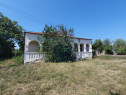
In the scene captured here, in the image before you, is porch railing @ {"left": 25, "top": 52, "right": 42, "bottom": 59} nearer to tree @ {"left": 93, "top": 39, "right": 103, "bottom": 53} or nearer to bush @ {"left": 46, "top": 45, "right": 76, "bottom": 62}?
bush @ {"left": 46, "top": 45, "right": 76, "bottom": 62}

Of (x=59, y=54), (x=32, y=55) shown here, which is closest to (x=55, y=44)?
(x=59, y=54)

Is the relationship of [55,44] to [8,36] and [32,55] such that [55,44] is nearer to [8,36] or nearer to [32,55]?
[32,55]

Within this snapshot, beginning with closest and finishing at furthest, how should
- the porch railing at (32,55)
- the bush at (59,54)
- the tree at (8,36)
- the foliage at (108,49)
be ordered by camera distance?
the porch railing at (32,55) < the bush at (59,54) < the tree at (8,36) < the foliage at (108,49)

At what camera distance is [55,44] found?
7.27 m

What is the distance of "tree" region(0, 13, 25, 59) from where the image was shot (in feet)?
34.8

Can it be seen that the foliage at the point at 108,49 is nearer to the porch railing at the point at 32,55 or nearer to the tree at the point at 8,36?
the porch railing at the point at 32,55

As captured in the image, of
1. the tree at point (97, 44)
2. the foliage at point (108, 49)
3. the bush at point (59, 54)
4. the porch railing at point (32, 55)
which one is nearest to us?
the porch railing at point (32, 55)

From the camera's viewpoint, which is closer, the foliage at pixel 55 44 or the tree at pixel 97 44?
the foliage at pixel 55 44

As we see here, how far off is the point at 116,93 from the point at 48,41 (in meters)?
6.69

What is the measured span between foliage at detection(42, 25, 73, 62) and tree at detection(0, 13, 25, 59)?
26.4ft

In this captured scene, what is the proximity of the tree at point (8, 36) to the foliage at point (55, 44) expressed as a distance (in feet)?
26.4

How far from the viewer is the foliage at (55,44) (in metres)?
7.39

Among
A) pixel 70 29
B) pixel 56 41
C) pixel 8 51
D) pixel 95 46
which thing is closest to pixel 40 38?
pixel 56 41

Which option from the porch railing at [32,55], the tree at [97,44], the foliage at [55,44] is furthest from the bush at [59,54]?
the tree at [97,44]
